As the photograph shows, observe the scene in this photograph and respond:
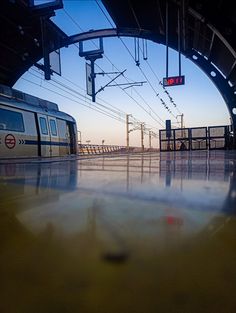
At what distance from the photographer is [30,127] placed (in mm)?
7875

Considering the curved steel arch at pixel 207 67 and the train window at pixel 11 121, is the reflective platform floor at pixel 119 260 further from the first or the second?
the curved steel arch at pixel 207 67

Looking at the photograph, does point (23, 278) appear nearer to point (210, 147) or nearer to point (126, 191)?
point (126, 191)

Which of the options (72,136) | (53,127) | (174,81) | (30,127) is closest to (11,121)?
(30,127)

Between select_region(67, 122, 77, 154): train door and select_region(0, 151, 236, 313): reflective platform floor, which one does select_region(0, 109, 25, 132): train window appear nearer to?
select_region(67, 122, 77, 154): train door

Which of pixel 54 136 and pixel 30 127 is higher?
pixel 30 127

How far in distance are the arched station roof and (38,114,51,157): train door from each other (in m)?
3.63

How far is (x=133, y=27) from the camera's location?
33.4 ft

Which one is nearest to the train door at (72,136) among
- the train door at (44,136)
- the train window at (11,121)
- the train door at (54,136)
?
the train door at (54,136)

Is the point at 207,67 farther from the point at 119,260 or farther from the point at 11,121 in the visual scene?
the point at 119,260

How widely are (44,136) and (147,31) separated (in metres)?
6.21

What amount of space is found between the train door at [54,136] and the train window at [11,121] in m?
1.57

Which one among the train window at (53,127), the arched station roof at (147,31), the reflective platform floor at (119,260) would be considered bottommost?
the reflective platform floor at (119,260)

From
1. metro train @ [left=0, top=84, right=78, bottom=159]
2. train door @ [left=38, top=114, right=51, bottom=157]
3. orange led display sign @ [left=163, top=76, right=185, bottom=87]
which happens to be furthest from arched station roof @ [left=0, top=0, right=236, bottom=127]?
train door @ [left=38, top=114, right=51, bottom=157]

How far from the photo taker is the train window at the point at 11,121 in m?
6.85
